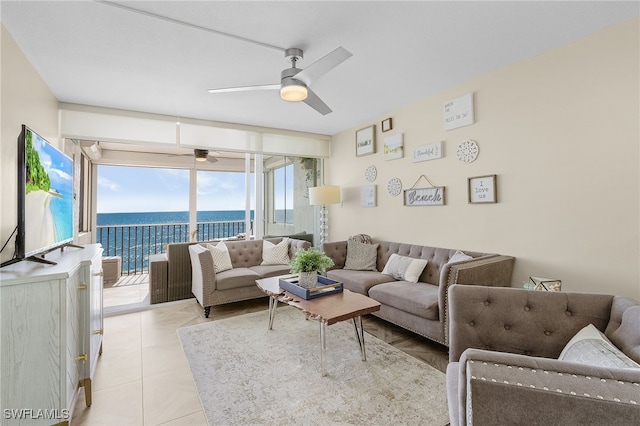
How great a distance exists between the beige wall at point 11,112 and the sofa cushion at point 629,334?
11.6 ft

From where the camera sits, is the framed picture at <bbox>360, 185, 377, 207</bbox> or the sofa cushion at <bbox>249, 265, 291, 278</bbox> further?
the framed picture at <bbox>360, 185, 377, 207</bbox>

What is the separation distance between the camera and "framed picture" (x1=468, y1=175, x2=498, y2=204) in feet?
9.53

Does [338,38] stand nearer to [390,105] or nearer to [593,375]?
[390,105]

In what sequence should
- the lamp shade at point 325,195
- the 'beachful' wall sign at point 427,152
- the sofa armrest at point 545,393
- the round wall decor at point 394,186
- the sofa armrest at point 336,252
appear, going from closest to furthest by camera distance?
the sofa armrest at point 545,393
the 'beachful' wall sign at point 427,152
the round wall decor at point 394,186
the sofa armrest at point 336,252
the lamp shade at point 325,195

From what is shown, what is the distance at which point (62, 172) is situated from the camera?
244 centimetres

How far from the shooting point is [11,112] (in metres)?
2.12

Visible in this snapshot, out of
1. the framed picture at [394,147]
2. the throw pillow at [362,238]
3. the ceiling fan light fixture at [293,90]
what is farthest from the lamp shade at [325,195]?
the ceiling fan light fixture at [293,90]

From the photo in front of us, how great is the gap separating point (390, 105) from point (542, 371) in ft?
11.5

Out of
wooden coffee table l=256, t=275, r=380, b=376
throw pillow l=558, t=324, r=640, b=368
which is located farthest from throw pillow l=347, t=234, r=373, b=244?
throw pillow l=558, t=324, r=640, b=368

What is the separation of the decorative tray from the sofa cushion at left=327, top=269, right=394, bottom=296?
55cm

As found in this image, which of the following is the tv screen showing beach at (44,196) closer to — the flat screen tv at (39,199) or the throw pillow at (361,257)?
the flat screen tv at (39,199)

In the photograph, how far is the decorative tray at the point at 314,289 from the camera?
259 cm

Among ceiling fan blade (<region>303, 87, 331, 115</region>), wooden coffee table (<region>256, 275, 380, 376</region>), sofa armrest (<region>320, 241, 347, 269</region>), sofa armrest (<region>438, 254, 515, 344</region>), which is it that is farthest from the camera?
sofa armrest (<region>320, 241, 347, 269</region>)

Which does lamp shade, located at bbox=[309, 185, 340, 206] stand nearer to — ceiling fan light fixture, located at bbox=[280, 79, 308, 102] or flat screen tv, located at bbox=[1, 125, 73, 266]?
ceiling fan light fixture, located at bbox=[280, 79, 308, 102]
